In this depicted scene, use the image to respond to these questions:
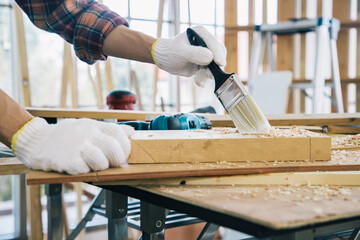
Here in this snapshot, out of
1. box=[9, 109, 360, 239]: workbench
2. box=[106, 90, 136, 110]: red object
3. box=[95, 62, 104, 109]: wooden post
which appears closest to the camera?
box=[9, 109, 360, 239]: workbench

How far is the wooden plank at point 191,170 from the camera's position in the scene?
72cm

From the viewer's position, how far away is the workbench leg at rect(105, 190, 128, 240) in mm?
1155

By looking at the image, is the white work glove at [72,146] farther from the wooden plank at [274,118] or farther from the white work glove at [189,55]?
the wooden plank at [274,118]

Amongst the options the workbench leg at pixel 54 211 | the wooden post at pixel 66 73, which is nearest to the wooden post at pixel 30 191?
the wooden post at pixel 66 73

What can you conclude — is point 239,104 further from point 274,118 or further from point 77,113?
point 77,113

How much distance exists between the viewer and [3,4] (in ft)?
9.74

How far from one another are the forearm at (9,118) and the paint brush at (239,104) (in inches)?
19.3

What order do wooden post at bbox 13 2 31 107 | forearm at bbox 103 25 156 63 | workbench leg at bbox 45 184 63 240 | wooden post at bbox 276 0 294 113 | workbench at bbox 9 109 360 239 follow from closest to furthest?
workbench at bbox 9 109 360 239
forearm at bbox 103 25 156 63
workbench leg at bbox 45 184 63 240
wooden post at bbox 13 2 31 107
wooden post at bbox 276 0 294 113

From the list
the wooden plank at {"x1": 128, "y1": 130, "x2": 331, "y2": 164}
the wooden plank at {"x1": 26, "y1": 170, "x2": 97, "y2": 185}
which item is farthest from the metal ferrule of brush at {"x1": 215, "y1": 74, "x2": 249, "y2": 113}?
the wooden plank at {"x1": 26, "y1": 170, "x2": 97, "y2": 185}

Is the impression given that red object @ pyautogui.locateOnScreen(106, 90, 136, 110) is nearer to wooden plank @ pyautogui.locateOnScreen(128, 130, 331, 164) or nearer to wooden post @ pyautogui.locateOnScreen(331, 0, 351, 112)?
wooden plank @ pyautogui.locateOnScreen(128, 130, 331, 164)

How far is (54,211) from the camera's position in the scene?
1577 millimetres

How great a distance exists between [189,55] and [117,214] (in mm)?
530

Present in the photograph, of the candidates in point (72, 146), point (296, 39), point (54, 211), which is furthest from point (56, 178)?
point (296, 39)

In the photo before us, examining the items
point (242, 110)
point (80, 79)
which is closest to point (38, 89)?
point (80, 79)
